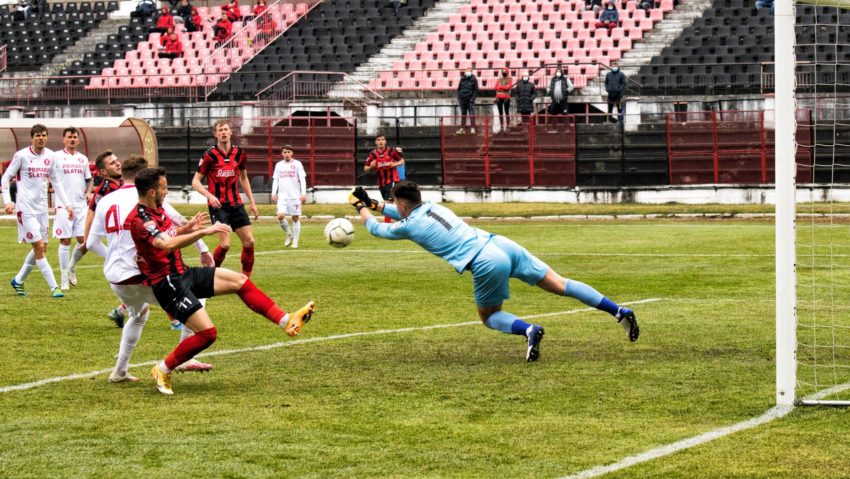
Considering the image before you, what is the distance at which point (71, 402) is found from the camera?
9297 millimetres

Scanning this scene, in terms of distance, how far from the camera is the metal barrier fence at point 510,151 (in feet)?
122

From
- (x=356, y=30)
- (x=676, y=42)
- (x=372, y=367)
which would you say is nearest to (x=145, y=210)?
(x=372, y=367)

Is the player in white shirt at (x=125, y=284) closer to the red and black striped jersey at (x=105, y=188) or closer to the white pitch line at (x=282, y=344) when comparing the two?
the white pitch line at (x=282, y=344)

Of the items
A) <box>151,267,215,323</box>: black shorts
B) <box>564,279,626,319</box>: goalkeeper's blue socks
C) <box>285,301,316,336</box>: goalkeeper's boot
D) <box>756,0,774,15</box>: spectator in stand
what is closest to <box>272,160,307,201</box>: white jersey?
<box>564,279,626,319</box>: goalkeeper's blue socks

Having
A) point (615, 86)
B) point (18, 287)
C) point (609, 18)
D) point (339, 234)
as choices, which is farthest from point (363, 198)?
point (609, 18)

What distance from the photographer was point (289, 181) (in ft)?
85.9

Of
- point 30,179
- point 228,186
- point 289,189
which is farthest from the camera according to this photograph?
point 289,189

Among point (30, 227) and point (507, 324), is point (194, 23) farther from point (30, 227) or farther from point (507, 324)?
point (507, 324)

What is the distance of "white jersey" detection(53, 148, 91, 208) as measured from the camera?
1761 centimetres

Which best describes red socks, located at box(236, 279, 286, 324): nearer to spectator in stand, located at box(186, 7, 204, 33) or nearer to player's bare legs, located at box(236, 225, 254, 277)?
player's bare legs, located at box(236, 225, 254, 277)

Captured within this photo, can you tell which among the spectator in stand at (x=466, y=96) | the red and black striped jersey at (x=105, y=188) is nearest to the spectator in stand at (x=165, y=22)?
the spectator in stand at (x=466, y=96)

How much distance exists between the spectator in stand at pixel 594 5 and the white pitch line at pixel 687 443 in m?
35.5

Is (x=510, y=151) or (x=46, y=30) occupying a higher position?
(x=46, y=30)

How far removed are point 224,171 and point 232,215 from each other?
62 cm
